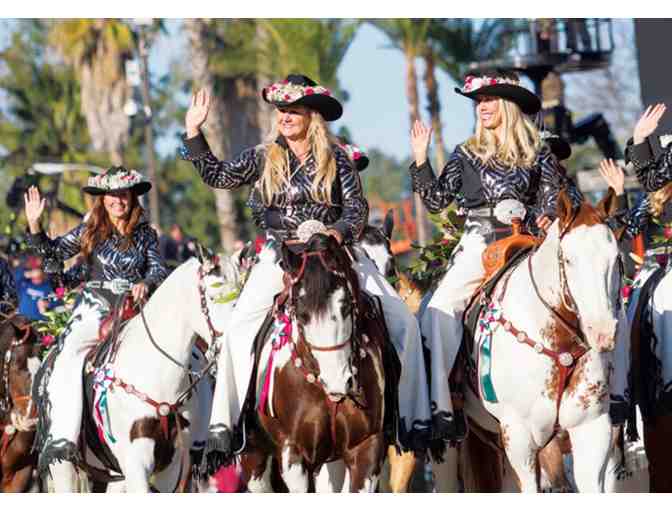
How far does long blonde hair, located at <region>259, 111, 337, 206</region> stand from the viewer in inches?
501

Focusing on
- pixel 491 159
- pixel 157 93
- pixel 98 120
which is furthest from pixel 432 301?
pixel 157 93

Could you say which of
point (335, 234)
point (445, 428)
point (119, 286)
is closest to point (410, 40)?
point (119, 286)

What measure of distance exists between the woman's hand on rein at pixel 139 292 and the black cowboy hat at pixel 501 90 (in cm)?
300

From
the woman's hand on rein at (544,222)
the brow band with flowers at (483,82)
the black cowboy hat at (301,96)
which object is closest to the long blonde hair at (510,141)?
the brow band with flowers at (483,82)

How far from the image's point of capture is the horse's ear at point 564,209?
11.8m

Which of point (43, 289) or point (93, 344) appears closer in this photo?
point (93, 344)

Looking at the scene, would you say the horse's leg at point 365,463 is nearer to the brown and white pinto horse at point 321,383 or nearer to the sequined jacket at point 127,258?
the brown and white pinto horse at point 321,383

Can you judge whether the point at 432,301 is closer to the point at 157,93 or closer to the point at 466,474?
the point at 466,474

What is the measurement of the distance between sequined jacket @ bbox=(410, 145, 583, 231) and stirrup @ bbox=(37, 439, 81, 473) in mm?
3465

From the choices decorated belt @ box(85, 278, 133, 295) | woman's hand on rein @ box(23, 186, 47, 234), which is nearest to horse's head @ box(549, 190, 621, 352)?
decorated belt @ box(85, 278, 133, 295)

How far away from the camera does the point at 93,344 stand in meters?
14.1

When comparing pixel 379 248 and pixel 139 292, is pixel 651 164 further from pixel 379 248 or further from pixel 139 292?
pixel 139 292
